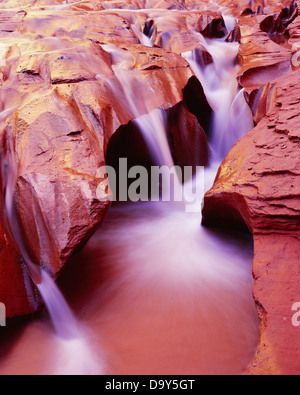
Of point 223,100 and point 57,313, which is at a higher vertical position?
point 223,100

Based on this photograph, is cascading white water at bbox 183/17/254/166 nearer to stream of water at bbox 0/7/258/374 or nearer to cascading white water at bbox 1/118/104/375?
stream of water at bbox 0/7/258/374

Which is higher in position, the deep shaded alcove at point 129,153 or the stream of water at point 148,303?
the deep shaded alcove at point 129,153

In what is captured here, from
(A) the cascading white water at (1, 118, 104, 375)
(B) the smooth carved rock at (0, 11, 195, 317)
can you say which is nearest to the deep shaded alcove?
(B) the smooth carved rock at (0, 11, 195, 317)

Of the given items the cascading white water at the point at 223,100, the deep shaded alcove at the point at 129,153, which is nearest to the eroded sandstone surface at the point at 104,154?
the cascading white water at the point at 223,100

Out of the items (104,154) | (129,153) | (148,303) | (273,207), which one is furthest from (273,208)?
(129,153)

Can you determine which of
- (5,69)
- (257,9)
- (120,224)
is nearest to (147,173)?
(120,224)

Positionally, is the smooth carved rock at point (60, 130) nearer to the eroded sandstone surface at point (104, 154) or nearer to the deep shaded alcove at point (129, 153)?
the eroded sandstone surface at point (104, 154)

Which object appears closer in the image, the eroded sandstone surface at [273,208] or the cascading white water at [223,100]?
the eroded sandstone surface at [273,208]

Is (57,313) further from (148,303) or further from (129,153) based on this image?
(129,153)

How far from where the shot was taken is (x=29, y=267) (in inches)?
100

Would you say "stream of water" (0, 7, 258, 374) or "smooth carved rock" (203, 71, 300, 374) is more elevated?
"smooth carved rock" (203, 71, 300, 374)

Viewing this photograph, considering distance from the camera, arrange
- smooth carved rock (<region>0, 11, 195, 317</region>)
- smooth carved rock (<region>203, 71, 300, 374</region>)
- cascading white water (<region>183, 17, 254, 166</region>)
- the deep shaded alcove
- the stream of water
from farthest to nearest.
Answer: cascading white water (<region>183, 17, 254, 166</region>) < the deep shaded alcove < smooth carved rock (<region>0, 11, 195, 317</region>) < the stream of water < smooth carved rock (<region>203, 71, 300, 374</region>)

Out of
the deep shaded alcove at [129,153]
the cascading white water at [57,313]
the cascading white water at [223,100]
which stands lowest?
the cascading white water at [57,313]

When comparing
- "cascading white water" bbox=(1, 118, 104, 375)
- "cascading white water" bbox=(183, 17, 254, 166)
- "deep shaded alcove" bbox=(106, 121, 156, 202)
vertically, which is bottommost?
"cascading white water" bbox=(1, 118, 104, 375)
